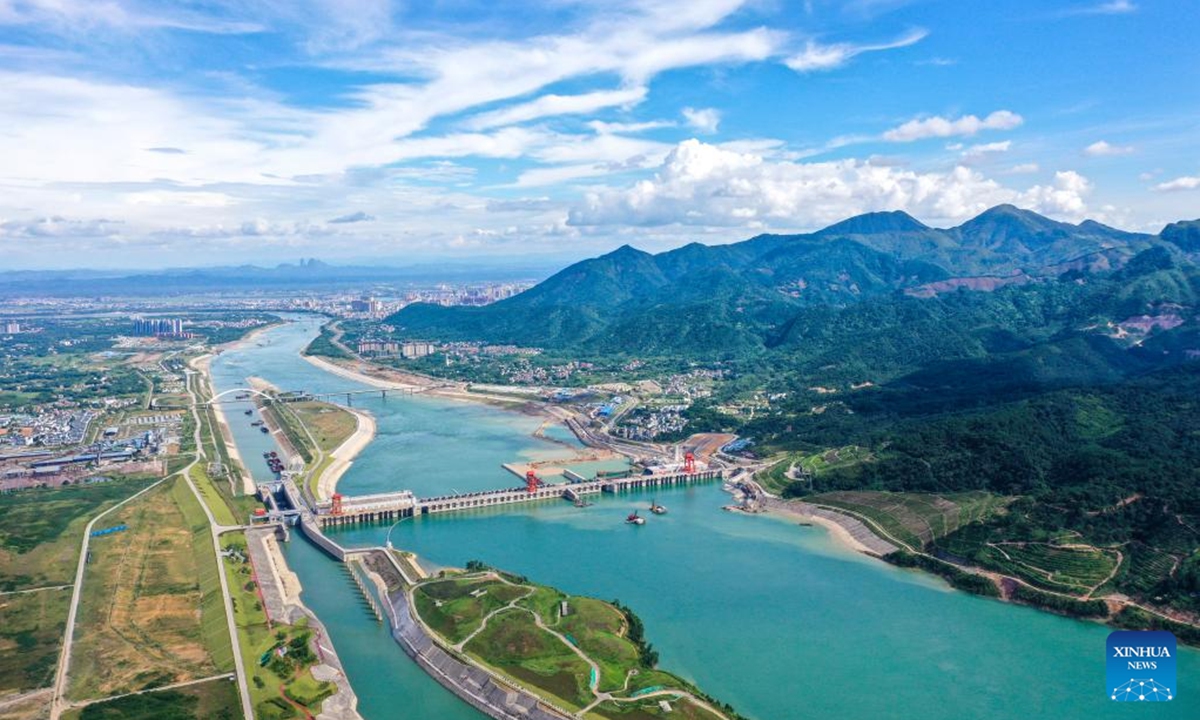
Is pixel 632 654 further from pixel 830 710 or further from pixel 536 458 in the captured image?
pixel 536 458

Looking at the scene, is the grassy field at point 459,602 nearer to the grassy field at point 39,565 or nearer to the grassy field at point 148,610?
the grassy field at point 148,610

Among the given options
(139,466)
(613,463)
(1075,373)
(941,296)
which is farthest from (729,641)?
(941,296)

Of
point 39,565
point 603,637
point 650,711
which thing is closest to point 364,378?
point 39,565

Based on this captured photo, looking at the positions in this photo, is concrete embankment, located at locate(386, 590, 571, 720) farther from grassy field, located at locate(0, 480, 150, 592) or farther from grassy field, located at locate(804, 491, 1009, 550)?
grassy field, located at locate(804, 491, 1009, 550)

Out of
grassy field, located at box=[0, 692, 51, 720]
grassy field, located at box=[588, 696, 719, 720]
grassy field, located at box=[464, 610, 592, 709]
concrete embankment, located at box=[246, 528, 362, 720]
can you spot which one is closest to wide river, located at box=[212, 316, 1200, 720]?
concrete embankment, located at box=[246, 528, 362, 720]

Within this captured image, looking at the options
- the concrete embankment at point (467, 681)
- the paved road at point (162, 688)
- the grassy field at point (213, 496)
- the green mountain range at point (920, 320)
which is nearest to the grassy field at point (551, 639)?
the concrete embankment at point (467, 681)
